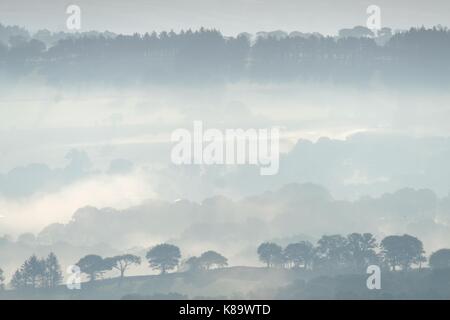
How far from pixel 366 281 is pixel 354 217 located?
1695cm

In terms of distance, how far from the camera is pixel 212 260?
210 ft

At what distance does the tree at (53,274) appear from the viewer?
198ft

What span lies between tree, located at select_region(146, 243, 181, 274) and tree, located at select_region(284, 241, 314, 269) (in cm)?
921

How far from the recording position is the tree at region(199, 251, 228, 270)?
6312cm

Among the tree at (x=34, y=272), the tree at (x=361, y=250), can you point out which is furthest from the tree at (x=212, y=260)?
the tree at (x=34, y=272)

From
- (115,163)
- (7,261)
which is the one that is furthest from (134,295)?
(115,163)

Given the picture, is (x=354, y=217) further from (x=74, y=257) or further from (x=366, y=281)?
(x=74, y=257)

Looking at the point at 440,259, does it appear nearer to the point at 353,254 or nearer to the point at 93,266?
the point at 353,254

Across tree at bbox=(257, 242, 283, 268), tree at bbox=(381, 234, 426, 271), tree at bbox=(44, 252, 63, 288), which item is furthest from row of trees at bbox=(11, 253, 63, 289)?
tree at bbox=(381, 234, 426, 271)

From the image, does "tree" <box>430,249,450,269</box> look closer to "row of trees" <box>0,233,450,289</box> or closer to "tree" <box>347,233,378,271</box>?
"row of trees" <box>0,233,450,289</box>

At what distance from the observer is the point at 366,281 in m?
58.2

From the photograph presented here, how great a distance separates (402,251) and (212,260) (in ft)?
52.3

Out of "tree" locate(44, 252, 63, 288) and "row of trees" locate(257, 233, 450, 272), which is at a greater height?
"row of trees" locate(257, 233, 450, 272)
